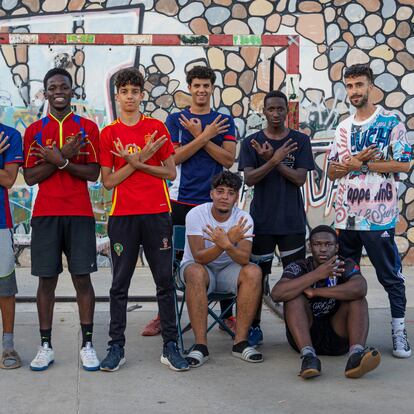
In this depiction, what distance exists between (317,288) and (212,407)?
1.19 metres

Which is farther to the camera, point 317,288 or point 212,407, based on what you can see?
point 317,288

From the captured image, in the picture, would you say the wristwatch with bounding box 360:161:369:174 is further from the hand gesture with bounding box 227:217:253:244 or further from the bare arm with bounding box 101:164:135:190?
the bare arm with bounding box 101:164:135:190

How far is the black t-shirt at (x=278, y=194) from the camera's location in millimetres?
5496

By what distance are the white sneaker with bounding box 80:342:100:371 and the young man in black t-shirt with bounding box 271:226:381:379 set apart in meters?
1.22

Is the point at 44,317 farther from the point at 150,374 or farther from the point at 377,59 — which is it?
the point at 377,59

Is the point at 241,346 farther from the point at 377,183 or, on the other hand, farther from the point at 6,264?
the point at 6,264

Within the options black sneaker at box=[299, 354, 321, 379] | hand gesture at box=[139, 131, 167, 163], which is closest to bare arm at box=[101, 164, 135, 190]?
hand gesture at box=[139, 131, 167, 163]

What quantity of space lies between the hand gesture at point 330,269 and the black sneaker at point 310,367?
1.82ft

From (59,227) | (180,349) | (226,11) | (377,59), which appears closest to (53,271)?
(59,227)

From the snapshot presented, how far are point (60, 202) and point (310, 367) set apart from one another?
1.84 meters

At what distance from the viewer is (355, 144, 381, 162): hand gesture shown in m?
5.17

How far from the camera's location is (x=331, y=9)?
8.91m

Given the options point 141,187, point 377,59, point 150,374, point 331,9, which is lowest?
point 150,374

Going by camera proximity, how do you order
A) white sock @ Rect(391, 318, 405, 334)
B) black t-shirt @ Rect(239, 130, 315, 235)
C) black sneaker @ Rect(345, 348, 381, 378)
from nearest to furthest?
black sneaker @ Rect(345, 348, 381, 378) → white sock @ Rect(391, 318, 405, 334) → black t-shirt @ Rect(239, 130, 315, 235)
